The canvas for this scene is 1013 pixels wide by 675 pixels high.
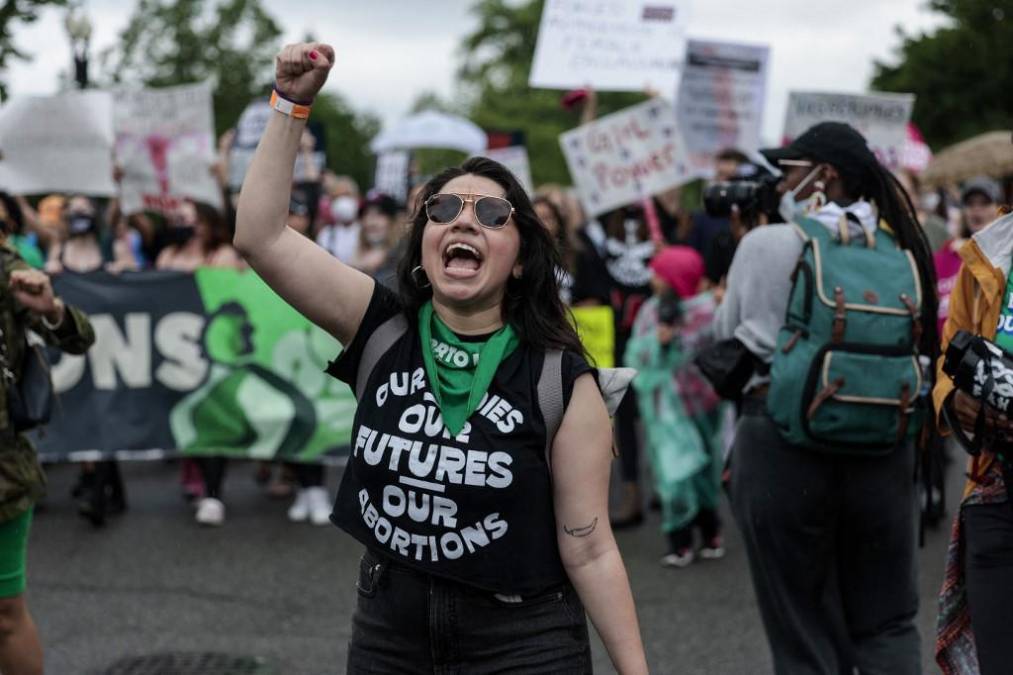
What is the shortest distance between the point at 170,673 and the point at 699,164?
559cm

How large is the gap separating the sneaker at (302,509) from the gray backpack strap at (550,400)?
565 centimetres

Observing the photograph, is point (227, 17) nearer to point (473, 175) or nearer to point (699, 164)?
point (699, 164)

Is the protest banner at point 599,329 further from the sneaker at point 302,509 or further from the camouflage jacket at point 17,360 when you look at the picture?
the camouflage jacket at point 17,360

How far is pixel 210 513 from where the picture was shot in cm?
815

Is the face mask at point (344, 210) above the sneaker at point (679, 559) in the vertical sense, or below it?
Answer: above

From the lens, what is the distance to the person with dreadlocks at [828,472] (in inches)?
153

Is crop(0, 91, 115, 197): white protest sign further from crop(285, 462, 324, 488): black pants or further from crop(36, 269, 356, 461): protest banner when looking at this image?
crop(285, 462, 324, 488): black pants

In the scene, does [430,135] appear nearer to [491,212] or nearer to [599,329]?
[599,329]

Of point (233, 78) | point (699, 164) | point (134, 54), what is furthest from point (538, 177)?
point (699, 164)

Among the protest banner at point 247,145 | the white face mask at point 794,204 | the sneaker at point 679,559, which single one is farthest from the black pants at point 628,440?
the protest banner at point 247,145

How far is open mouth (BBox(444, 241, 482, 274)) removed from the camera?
2.93 m

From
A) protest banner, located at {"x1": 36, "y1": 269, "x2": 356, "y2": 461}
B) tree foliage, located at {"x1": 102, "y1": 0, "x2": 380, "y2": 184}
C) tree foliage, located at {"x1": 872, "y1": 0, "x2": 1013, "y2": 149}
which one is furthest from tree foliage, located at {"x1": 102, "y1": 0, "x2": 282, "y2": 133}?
protest banner, located at {"x1": 36, "y1": 269, "x2": 356, "y2": 461}

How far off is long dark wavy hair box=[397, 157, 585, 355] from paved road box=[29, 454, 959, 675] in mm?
2776

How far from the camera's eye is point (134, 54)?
40.9 meters
